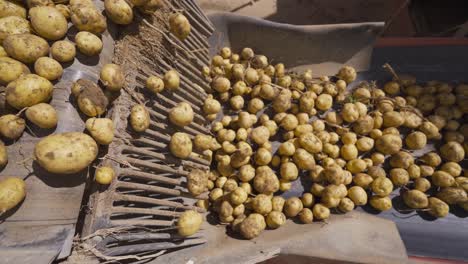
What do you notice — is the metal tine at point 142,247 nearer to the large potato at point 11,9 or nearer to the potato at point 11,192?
the potato at point 11,192

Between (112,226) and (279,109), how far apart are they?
2.55 meters

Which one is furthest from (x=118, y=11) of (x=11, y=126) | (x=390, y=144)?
(x=390, y=144)

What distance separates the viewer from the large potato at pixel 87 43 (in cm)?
216

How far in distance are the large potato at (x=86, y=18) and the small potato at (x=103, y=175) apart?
1.33m

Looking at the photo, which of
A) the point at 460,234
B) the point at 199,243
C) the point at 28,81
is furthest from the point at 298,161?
the point at 28,81

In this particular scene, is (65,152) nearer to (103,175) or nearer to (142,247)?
(103,175)

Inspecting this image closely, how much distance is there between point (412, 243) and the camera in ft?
9.44

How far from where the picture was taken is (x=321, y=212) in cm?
288

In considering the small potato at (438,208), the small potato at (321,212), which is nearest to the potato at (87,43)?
the small potato at (321,212)

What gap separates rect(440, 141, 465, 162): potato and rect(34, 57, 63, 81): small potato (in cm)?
451

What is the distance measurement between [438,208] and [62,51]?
437cm

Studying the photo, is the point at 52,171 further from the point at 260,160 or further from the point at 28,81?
the point at 260,160

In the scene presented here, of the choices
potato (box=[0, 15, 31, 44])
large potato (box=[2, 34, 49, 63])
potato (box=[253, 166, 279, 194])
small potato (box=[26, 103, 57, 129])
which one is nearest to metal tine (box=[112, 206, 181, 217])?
small potato (box=[26, 103, 57, 129])

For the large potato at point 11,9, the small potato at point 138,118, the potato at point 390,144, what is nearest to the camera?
the large potato at point 11,9
